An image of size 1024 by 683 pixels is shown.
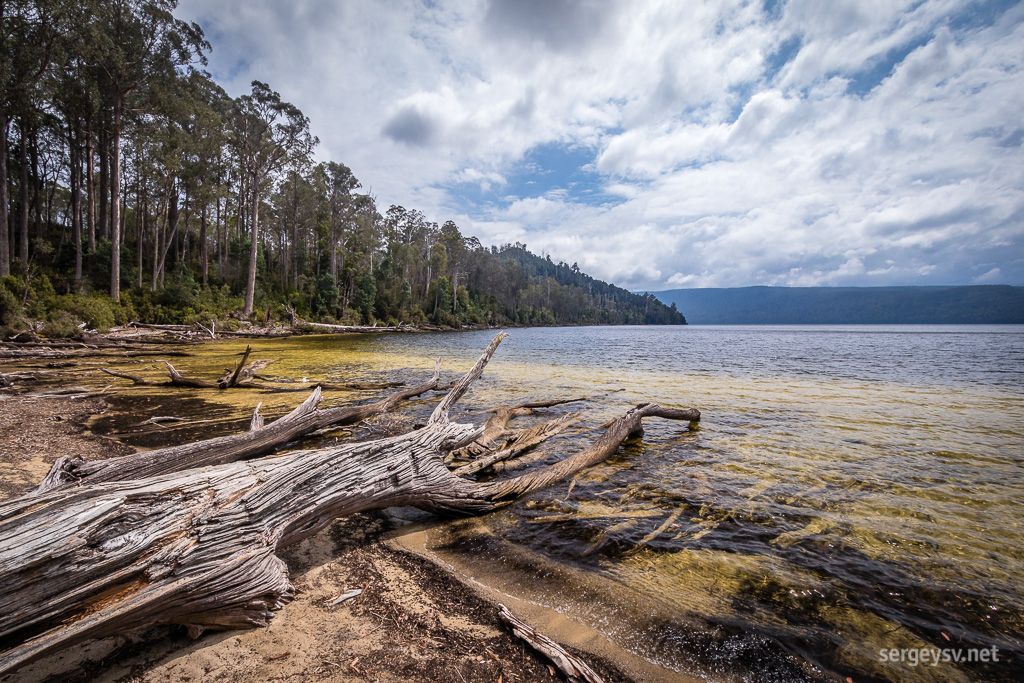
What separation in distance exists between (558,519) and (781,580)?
206 cm

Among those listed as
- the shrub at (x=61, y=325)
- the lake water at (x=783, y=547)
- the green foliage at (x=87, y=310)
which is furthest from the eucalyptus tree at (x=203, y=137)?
the lake water at (x=783, y=547)

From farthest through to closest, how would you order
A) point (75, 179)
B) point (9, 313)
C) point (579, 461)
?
point (75, 179), point (9, 313), point (579, 461)

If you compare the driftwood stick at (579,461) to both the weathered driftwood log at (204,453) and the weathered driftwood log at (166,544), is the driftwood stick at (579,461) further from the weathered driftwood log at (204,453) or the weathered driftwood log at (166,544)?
the weathered driftwood log at (204,453)

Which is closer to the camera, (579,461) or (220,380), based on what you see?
(579,461)

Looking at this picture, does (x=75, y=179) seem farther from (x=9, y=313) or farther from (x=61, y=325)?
(x=9, y=313)

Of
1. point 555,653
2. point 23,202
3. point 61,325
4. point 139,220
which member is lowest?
point 555,653

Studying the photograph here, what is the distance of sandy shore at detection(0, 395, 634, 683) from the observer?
217 cm

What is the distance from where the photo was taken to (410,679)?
7.23 feet

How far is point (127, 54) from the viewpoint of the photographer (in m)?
24.3

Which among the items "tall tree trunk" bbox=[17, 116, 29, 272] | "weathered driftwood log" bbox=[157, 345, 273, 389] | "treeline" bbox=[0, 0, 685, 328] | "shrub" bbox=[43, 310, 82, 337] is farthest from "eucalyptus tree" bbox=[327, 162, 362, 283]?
"weathered driftwood log" bbox=[157, 345, 273, 389]

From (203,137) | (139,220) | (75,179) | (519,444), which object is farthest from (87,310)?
(519,444)

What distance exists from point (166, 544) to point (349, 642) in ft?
4.09

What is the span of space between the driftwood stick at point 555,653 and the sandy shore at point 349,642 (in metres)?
0.07

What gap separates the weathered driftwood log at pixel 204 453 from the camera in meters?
3.39
